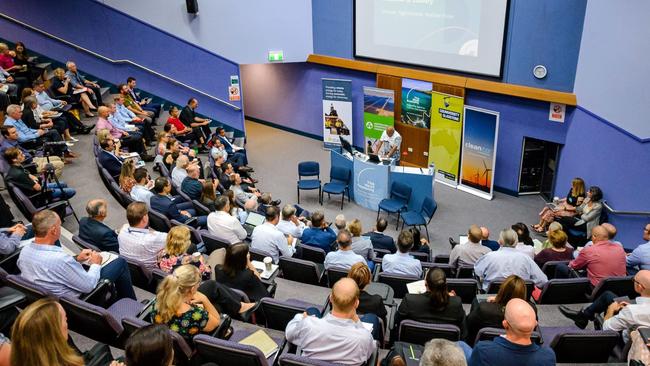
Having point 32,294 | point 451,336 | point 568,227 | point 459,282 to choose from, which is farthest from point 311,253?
point 568,227

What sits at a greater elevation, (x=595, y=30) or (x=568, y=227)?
(x=595, y=30)

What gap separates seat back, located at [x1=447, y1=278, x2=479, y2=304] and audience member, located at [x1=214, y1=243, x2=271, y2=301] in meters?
1.90

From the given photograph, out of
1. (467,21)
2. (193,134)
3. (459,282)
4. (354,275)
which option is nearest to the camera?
(354,275)

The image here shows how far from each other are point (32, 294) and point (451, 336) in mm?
3273

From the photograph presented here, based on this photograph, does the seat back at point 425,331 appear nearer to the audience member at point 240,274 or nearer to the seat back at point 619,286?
the audience member at point 240,274

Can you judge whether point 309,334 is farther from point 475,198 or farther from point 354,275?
point 475,198

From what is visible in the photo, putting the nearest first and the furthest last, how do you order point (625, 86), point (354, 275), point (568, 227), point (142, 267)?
point (354, 275)
point (142, 267)
point (625, 86)
point (568, 227)

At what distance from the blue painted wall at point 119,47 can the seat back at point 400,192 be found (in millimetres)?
4780

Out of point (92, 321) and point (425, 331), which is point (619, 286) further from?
point (92, 321)

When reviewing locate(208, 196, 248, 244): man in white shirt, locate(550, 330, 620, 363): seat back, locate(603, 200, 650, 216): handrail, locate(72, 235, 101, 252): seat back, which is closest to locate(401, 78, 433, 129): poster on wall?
locate(603, 200, 650, 216): handrail

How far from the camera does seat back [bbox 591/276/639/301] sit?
507cm

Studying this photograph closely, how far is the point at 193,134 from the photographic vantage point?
1057cm

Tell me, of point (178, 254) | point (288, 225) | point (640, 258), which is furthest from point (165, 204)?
point (640, 258)

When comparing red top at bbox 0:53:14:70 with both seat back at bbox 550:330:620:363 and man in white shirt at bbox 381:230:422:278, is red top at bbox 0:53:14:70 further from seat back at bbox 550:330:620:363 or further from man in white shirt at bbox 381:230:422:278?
seat back at bbox 550:330:620:363
